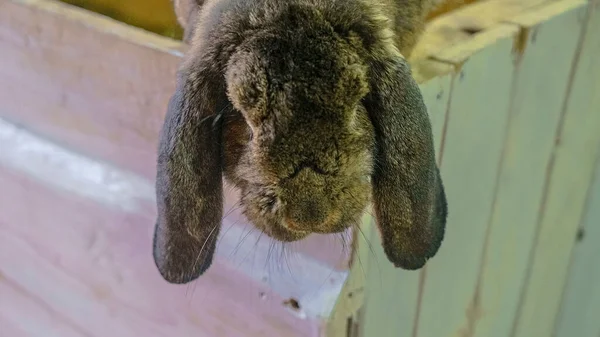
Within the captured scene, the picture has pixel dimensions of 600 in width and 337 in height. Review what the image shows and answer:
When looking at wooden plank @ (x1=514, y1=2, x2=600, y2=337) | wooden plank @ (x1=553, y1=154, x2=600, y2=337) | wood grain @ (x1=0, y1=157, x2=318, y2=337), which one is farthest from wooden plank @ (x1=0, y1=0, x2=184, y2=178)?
wooden plank @ (x1=553, y1=154, x2=600, y2=337)

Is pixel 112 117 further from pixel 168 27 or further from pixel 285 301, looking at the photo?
pixel 285 301

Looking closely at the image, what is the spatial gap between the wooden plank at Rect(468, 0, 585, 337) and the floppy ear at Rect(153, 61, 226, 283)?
0.51 metres

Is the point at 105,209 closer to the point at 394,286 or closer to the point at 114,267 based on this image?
the point at 114,267

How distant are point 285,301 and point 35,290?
0.65 m

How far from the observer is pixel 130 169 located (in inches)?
34.4

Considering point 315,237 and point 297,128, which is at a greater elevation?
point 297,128

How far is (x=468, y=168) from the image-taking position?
81 cm

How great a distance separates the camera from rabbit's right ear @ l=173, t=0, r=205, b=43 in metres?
0.64

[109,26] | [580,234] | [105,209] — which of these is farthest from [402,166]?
[580,234]

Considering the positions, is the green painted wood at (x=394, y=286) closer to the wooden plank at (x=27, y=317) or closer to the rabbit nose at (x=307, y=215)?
the rabbit nose at (x=307, y=215)

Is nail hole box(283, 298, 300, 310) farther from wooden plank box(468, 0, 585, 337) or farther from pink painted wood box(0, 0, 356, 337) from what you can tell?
wooden plank box(468, 0, 585, 337)

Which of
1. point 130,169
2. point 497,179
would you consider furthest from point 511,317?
point 130,169

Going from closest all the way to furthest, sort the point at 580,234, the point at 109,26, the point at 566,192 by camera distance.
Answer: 1. the point at 109,26
2. the point at 566,192
3. the point at 580,234

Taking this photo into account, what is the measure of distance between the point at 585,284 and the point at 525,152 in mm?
538
